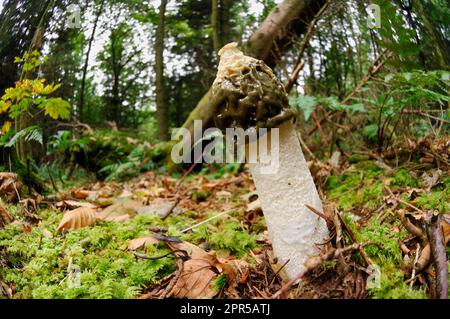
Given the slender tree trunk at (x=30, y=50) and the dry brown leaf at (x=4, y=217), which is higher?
the slender tree trunk at (x=30, y=50)

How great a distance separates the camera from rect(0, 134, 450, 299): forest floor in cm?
171

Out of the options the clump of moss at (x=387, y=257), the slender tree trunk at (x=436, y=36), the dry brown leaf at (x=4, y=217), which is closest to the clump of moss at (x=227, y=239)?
the clump of moss at (x=387, y=257)

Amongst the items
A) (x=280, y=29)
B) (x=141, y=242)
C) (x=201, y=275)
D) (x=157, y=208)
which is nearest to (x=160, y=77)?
(x=280, y=29)

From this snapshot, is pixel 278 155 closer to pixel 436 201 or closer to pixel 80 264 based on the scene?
pixel 436 201

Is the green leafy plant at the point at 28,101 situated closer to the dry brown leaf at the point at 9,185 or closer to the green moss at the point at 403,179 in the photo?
the dry brown leaf at the point at 9,185

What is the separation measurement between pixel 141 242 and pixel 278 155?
117 cm

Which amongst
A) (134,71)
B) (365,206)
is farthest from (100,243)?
(134,71)

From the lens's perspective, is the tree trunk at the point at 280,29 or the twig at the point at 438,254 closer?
the twig at the point at 438,254

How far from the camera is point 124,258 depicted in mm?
2232

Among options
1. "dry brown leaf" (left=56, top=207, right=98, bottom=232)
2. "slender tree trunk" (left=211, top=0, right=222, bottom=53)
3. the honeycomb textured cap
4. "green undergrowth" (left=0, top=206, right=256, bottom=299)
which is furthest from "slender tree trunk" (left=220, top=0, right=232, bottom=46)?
"dry brown leaf" (left=56, top=207, right=98, bottom=232)

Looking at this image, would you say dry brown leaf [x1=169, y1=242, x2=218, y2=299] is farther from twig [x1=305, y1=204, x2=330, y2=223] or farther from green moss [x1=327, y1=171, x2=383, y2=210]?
green moss [x1=327, y1=171, x2=383, y2=210]

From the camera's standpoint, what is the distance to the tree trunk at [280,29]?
543 cm

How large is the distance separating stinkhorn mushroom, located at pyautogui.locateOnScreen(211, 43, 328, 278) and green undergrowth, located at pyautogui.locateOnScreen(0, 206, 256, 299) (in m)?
0.53

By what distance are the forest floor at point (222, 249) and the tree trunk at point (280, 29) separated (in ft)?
9.63
